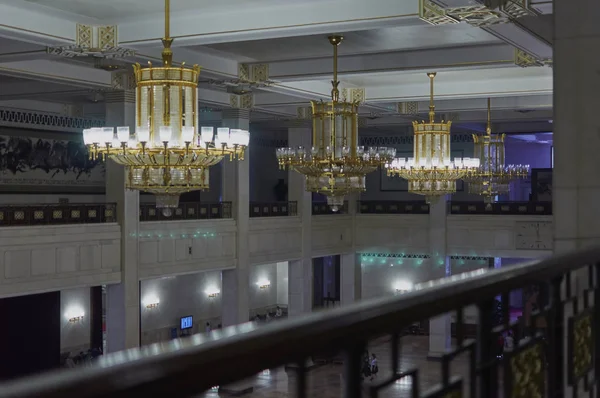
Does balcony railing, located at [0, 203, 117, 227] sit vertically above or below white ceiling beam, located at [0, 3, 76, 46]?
below

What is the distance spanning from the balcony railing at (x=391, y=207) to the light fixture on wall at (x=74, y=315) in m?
7.91

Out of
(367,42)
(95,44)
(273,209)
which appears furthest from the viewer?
(273,209)

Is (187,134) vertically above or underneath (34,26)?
underneath

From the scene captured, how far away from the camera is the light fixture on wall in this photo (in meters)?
19.5

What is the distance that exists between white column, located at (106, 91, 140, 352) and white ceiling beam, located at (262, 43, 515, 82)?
9.76 ft

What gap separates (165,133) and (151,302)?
1322cm

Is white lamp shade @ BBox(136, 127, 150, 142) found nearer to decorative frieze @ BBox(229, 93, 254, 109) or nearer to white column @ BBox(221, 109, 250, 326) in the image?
decorative frieze @ BBox(229, 93, 254, 109)

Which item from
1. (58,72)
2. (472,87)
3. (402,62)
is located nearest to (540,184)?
(472,87)

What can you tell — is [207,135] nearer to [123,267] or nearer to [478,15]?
[478,15]

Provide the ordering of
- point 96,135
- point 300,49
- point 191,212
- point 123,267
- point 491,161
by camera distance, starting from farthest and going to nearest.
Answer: point 191,212 < point 491,161 < point 123,267 < point 300,49 < point 96,135

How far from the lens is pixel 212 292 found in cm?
2295

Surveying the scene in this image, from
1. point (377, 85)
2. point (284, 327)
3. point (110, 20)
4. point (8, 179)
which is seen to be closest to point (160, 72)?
point (110, 20)

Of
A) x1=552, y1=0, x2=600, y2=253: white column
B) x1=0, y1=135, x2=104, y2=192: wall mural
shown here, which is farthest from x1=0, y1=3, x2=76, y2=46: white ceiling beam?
x1=0, y1=135, x2=104, y2=192: wall mural

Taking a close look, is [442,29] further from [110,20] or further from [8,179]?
[8,179]
